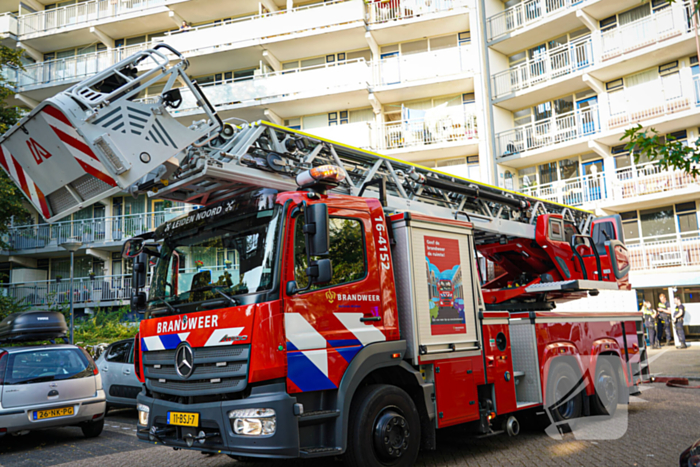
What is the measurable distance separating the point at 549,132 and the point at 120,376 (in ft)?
67.1

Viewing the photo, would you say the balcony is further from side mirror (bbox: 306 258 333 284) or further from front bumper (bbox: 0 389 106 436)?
side mirror (bbox: 306 258 333 284)

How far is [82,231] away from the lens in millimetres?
27281

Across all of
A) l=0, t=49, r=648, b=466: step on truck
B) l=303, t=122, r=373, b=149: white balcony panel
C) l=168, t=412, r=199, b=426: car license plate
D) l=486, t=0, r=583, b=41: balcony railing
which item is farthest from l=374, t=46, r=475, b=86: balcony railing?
l=168, t=412, r=199, b=426: car license plate

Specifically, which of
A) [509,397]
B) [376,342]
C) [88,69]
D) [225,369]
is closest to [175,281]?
[225,369]

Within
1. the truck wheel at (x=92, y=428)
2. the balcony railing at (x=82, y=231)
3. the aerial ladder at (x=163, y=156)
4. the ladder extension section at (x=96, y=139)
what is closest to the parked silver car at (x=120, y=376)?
the truck wheel at (x=92, y=428)

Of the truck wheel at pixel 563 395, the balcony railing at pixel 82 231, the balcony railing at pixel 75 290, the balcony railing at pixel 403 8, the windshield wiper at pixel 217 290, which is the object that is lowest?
the truck wheel at pixel 563 395

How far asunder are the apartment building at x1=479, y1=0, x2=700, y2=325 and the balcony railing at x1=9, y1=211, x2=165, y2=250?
16165 millimetres

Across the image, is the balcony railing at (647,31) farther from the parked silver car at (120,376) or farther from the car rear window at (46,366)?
the car rear window at (46,366)

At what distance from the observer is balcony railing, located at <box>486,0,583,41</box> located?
24.6 m

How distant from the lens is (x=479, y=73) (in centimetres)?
2388

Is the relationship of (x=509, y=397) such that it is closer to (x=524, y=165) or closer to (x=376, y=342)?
(x=376, y=342)

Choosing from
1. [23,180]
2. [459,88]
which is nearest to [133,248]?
[23,180]

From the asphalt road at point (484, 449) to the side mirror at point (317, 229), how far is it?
2757mm

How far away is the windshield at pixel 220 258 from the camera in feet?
17.3
